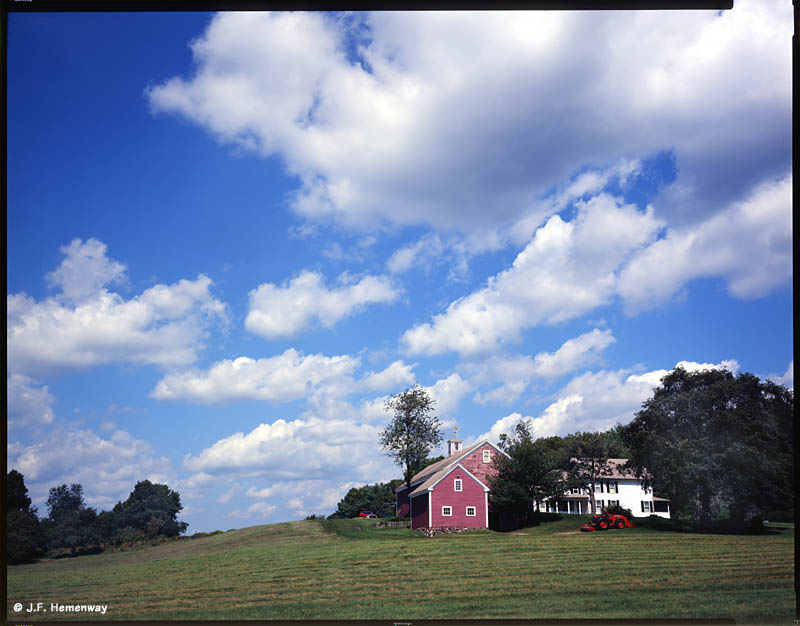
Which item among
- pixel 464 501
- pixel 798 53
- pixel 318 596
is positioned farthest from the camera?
pixel 464 501

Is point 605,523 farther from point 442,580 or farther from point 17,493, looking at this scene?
point 17,493

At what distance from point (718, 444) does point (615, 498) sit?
11.7 ft

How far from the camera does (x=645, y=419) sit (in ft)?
68.4

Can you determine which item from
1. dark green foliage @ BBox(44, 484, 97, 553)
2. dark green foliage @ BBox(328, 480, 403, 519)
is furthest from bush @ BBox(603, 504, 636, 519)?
dark green foliage @ BBox(44, 484, 97, 553)

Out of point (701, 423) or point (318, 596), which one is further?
point (701, 423)

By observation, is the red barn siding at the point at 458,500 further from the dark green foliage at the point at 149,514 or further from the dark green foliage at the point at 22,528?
the dark green foliage at the point at 22,528

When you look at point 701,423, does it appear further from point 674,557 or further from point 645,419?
point 674,557

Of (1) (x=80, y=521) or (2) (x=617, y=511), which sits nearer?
(1) (x=80, y=521)

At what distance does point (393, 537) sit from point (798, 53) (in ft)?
60.7

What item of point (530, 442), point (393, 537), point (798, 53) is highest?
point (798, 53)

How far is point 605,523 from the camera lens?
61.0ft

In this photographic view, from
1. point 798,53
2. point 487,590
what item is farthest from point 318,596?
point 798,53

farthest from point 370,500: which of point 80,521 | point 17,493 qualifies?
point 17,493

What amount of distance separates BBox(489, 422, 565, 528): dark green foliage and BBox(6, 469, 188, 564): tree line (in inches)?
399
